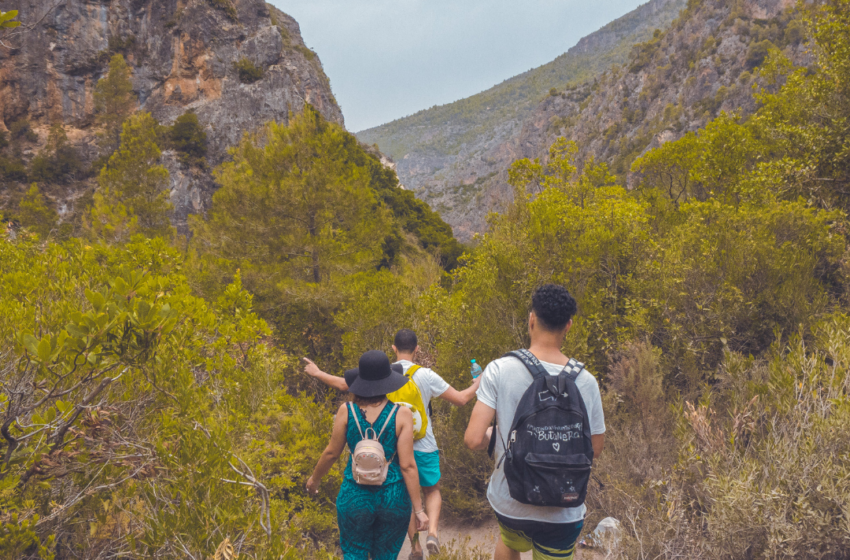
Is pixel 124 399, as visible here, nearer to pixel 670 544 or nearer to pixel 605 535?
pixel 605 535

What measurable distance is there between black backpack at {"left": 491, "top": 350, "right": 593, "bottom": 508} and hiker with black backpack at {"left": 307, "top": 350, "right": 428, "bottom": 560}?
71 cm

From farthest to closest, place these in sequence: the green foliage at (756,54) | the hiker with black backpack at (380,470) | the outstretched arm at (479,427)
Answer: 1. the green foliage at (756,54)
2. the hiker with black backpack at (380,470)
3. the outstretched arm at (479,427)

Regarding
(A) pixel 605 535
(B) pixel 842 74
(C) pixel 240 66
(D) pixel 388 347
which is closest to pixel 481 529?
(A) pixel 605 535

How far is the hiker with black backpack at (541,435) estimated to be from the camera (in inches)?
78.0

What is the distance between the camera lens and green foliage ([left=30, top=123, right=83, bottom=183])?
27.4m

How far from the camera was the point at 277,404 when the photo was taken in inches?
179

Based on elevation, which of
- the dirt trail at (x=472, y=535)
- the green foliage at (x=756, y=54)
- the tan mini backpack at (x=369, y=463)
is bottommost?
the dirt trail at (x=472, y=535)

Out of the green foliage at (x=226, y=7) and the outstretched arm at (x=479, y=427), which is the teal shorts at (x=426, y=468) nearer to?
the outstretched arm at (x=479, y=427)

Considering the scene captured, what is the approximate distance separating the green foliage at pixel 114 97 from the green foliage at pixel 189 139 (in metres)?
5.74

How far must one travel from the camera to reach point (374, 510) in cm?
243

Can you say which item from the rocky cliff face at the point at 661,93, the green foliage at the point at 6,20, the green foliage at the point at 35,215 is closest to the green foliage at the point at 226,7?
the green foliage at the point at 35,215

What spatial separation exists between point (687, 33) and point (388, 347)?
7427cm

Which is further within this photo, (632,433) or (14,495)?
(632,433)

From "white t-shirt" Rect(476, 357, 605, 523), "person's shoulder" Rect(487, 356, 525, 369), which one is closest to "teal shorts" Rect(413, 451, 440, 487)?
"white t-shirt" Rect(476, 357, 605, 523)
